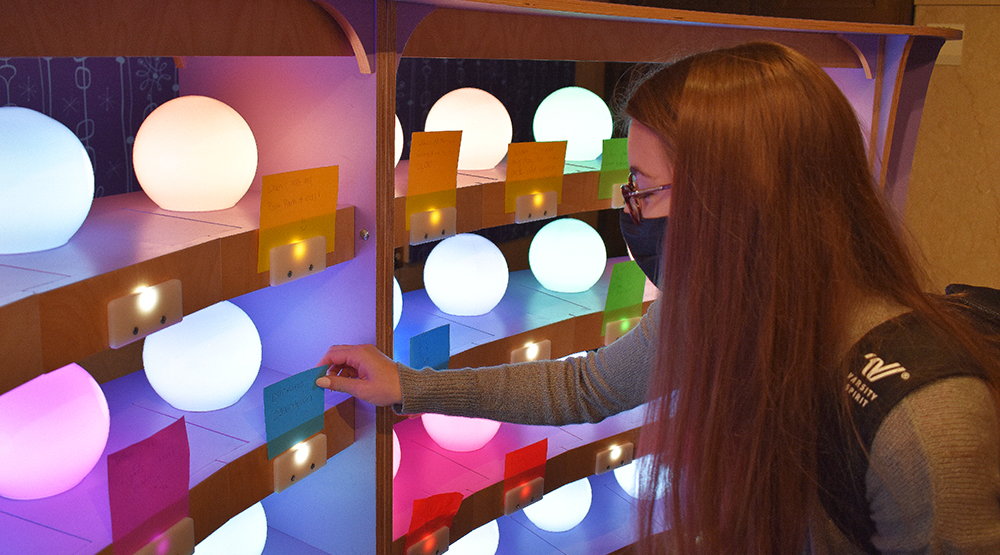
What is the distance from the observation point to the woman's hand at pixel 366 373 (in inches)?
53.7

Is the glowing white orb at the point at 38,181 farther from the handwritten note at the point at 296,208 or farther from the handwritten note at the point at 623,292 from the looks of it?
the handwritten note at the point at 623,292

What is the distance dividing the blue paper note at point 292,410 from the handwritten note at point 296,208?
20 centimetres

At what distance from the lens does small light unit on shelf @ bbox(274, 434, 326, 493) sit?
132cm

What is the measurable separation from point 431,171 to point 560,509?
118cm

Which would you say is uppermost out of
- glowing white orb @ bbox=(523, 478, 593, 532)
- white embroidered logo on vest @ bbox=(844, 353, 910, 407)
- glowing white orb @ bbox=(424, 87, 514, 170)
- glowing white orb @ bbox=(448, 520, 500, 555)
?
glowing white orb @ bbox=(424, 87, 514, 170)

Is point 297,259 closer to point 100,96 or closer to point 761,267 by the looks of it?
point 100,96

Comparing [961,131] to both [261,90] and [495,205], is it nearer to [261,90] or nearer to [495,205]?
[495,205]

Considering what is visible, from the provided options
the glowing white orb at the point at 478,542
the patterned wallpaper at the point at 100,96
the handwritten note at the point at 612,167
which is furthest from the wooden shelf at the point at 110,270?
the glowing white orb at the point at 478,542

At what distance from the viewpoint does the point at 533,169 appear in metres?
1.76

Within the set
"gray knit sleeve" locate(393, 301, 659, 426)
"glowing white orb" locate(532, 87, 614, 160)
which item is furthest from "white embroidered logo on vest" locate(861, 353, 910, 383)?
"glowing white orb" locate(532, 87, 614, 160)

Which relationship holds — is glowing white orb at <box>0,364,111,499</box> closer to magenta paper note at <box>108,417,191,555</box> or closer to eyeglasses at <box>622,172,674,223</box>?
magenta paper note at <box>108,417,191,555</box>

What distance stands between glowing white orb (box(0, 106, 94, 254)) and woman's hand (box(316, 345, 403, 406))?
0.47 metres

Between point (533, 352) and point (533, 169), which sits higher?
point (533, 169)

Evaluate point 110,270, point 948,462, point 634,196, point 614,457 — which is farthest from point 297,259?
point 614,457
